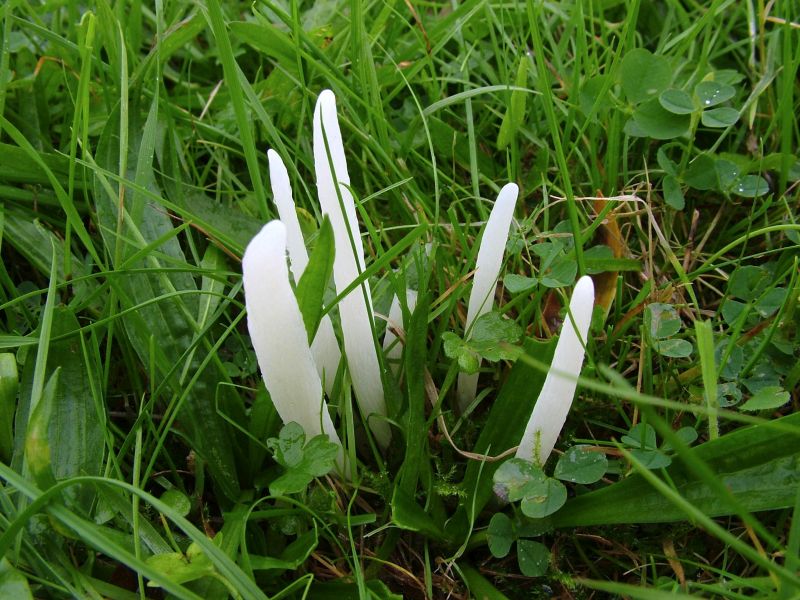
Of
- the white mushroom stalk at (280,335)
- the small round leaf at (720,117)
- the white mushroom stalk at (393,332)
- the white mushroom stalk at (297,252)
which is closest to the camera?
the white mushroom stalk at (280,335)

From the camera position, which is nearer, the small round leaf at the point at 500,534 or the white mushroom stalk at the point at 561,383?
the white mushroom stalk at the point at 561,383

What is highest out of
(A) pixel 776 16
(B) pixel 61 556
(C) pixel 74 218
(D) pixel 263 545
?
(C) pixel 74 218

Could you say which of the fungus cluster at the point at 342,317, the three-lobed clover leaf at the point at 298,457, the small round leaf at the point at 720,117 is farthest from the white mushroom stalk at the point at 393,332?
the small round leaf at the point at 720,117

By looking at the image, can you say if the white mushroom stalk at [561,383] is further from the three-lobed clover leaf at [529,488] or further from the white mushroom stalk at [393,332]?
the white mushroom stalk at [393,332]

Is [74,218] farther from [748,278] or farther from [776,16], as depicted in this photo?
[776,16]

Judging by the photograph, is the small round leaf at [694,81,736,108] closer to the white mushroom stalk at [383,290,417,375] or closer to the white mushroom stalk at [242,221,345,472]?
the white mushroom stalk at [383,290,417,375]

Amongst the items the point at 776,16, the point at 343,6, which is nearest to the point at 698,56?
the point at 776,16

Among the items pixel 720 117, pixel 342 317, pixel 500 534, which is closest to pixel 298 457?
pixel 342 317
